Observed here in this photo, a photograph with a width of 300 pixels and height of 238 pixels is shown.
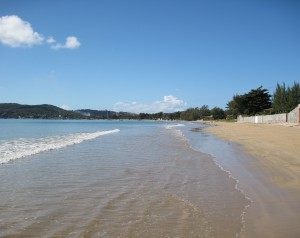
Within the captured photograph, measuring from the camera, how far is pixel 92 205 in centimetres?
656

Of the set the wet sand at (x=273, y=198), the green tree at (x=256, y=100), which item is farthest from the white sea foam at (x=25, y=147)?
the green tree at (x=256, y=100)

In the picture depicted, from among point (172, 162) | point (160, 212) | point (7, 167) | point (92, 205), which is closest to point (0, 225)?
point (92, 205)

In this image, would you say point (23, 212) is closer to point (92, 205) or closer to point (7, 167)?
point (92, 205)

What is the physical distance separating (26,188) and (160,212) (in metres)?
3.98

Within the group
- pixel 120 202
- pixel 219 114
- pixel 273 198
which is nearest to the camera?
pixel 120 202

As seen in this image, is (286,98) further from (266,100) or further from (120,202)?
(120,202)

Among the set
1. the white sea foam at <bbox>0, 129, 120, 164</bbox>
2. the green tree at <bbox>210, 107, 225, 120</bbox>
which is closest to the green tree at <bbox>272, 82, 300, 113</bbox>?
the white sea foam at <bbox>0, 129, 120, 164</bbox>

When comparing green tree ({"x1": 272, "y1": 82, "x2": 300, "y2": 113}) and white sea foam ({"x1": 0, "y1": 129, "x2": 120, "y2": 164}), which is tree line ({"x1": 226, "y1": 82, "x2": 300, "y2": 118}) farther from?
white sea foam ({"x1": 0, "y1": 129, "x2": 120, "y2": 164})

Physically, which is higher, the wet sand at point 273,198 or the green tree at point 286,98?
the green tree at point 286,98

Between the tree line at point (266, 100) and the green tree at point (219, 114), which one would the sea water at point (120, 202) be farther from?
the green tree at point (219, 114)

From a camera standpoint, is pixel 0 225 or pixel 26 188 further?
pixel 26 188

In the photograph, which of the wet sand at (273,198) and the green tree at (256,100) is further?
the green tree at (256,100)

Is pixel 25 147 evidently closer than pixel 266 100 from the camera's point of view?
Yes

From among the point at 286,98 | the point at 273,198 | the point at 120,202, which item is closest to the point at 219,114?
the point at 286,98
